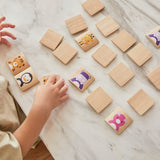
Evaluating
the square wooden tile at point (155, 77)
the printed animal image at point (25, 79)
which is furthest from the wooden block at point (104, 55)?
the printed animal image at point (25, 79)

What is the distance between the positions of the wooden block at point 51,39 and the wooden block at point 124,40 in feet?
0.71

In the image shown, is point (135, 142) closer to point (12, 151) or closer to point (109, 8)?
point (12, 151)

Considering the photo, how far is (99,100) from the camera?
729 mm

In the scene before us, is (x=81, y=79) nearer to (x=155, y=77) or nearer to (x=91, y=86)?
(x=91, y=86)

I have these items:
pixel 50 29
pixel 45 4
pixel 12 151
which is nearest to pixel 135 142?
pixel 12 151

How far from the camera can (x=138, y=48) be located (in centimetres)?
78

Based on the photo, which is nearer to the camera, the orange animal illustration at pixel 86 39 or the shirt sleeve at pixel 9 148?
the shirt sleeve at pixel 9 148

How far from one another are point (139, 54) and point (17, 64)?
0.47 m

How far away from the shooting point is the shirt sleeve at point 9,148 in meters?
0.60

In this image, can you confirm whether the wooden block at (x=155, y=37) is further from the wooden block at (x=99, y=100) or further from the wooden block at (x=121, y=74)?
the wooden block at (x=99, y=100)

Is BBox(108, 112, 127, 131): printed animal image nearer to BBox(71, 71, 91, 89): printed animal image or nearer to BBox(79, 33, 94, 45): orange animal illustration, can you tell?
BBox(71, 71, 91, 89): printed animal image

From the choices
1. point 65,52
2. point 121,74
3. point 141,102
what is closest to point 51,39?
point 65,52

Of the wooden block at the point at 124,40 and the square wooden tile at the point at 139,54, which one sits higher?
the wooden block at the point at 124,40

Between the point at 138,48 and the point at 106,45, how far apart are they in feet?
0.40
